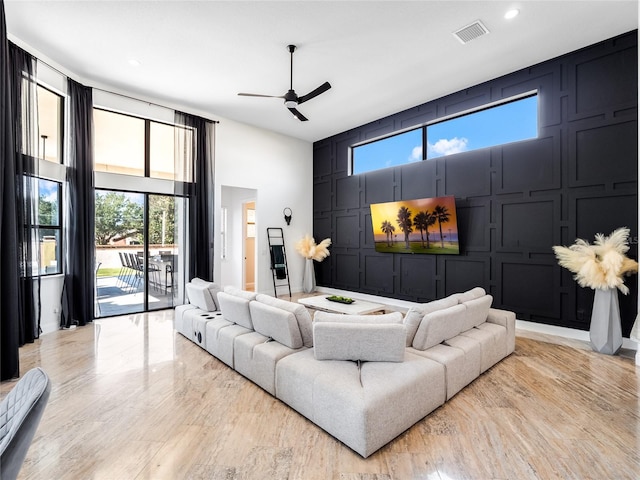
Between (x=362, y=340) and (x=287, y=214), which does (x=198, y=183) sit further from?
(x=362, y=340)

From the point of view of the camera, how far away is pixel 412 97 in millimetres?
5602

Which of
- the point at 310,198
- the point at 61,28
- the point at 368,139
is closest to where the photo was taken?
the point at 61,28

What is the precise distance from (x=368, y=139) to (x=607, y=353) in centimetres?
530

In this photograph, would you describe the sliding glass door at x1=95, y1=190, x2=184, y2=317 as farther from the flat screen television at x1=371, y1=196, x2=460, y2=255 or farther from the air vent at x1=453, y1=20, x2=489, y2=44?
the air vent at x1=453, y1=20, x2=489, y2=44

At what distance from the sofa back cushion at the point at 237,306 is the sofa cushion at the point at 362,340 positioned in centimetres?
108

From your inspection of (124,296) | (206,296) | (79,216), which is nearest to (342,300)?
(206,296)

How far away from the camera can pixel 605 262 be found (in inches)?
140

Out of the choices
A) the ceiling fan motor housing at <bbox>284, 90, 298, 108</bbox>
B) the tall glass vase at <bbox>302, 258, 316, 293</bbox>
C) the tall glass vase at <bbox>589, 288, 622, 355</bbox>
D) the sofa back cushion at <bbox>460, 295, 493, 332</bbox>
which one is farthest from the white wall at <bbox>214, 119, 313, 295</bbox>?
the tall glass vase at <bbox>589, 288, 622, 355</bbox>

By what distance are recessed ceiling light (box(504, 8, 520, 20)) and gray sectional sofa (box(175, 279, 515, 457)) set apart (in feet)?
10.2

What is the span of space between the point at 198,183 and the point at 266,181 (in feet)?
5.59

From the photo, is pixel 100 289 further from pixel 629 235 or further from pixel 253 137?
pixel 629 235

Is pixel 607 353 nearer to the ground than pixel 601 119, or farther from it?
nearer to the ground

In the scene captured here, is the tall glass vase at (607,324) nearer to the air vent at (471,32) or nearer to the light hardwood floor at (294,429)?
the light hardwood floor at (294,429)

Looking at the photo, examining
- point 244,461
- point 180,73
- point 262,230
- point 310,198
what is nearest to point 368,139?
point 310,198
